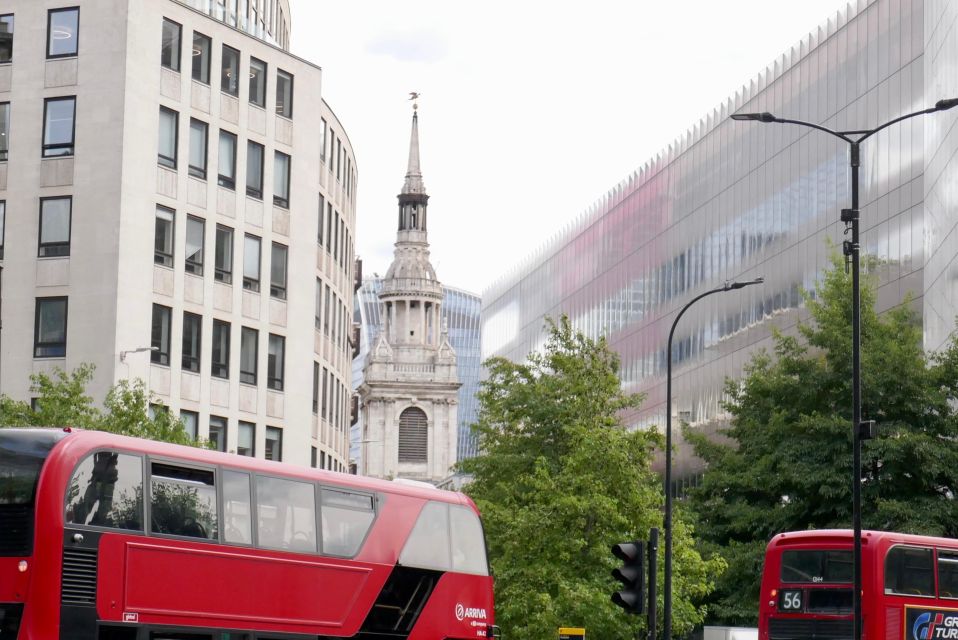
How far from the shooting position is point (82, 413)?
4544 cm

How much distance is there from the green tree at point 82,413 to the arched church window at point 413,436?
5162 inches

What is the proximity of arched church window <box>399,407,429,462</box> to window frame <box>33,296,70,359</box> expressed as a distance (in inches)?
4867

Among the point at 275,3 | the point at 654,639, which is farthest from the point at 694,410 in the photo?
the point at 654,639

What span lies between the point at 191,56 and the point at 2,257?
909cm

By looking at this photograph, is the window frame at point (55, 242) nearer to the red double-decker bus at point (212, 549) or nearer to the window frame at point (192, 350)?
the window frame at point (192, 350)

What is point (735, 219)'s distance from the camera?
75750 millimetres

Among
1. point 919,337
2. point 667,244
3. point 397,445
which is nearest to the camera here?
point 919,337

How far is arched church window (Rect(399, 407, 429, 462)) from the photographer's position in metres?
177

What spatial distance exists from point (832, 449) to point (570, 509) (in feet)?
25.7

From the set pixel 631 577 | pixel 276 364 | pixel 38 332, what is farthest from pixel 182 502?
pixel 276 364

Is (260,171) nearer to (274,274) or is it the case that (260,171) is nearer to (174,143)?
(274,274)

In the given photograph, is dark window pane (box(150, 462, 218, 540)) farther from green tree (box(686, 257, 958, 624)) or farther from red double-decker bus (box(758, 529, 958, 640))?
green tree (box(686, 257, 958, 624))

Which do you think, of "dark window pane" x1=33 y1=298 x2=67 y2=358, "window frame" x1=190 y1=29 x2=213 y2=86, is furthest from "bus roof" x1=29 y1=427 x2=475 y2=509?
"window frame" x1=190 y1=29 x2=213 y2=86

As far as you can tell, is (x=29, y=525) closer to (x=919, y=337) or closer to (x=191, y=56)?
(x=919, y=337)
